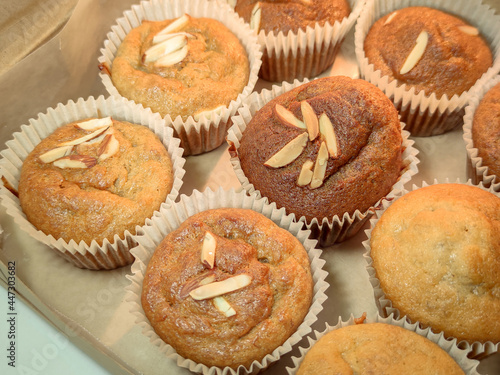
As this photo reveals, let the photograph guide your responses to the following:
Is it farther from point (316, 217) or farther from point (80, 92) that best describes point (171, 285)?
point (80, 92)

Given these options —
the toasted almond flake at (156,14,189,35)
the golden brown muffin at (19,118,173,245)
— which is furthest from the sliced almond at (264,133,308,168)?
the toasted almond flake at (156,14,189,35)

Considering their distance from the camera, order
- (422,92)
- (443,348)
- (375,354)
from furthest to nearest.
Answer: (422,92), (443,348), (375,354)

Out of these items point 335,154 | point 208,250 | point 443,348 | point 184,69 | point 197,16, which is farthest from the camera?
point 197,16

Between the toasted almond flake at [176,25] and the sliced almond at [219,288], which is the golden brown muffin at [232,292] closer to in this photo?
the sliced almond at [219,288]

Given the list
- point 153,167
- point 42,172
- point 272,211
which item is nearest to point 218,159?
point 153,167

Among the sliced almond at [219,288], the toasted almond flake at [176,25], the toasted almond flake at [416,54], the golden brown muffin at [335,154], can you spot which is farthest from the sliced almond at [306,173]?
the toasted almond flake at [176,25]

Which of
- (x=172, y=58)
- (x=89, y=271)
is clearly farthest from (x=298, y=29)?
(x=89, y=271)

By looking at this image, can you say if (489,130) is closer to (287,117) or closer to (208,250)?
(287,117)
